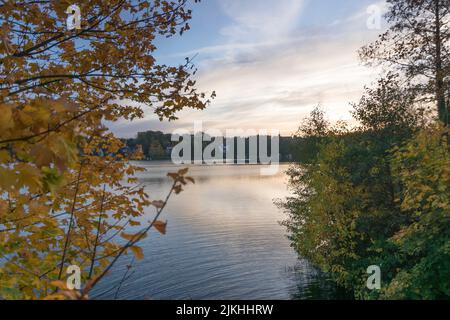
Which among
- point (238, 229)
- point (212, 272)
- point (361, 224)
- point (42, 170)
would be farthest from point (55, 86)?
point (238, 229)

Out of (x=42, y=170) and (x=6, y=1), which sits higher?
(x=6, y=1)

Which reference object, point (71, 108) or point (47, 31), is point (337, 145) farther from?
point (71, 108)

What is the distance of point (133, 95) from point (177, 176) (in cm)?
441

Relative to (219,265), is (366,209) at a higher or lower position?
higher

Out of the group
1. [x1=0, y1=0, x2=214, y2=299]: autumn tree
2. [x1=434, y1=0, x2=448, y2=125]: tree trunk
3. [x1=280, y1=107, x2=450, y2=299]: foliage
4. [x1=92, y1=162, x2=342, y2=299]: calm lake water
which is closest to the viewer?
[x1=0, y1=0, x2=214, y2=299]: autumn tree

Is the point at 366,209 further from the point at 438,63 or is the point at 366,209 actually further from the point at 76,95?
the point at 76,95

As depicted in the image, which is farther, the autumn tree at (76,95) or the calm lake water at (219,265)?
the calm lake water at (219,265)

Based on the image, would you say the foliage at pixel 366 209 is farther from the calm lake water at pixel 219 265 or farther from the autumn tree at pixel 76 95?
the autumn tree at pixel 76 95

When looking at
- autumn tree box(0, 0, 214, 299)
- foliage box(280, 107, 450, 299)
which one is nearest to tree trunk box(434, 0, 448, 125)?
foliage box(280, 107, 450, 299)

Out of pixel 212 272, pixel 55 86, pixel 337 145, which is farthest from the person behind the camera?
pixel 212 272

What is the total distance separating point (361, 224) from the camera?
54.9 feet

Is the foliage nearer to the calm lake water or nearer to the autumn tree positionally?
the calm lake water

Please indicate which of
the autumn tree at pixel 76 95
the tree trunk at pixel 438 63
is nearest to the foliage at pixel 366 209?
the tree trunk at pixel 438 63

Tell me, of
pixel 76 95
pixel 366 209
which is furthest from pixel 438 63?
pixel 76 95
